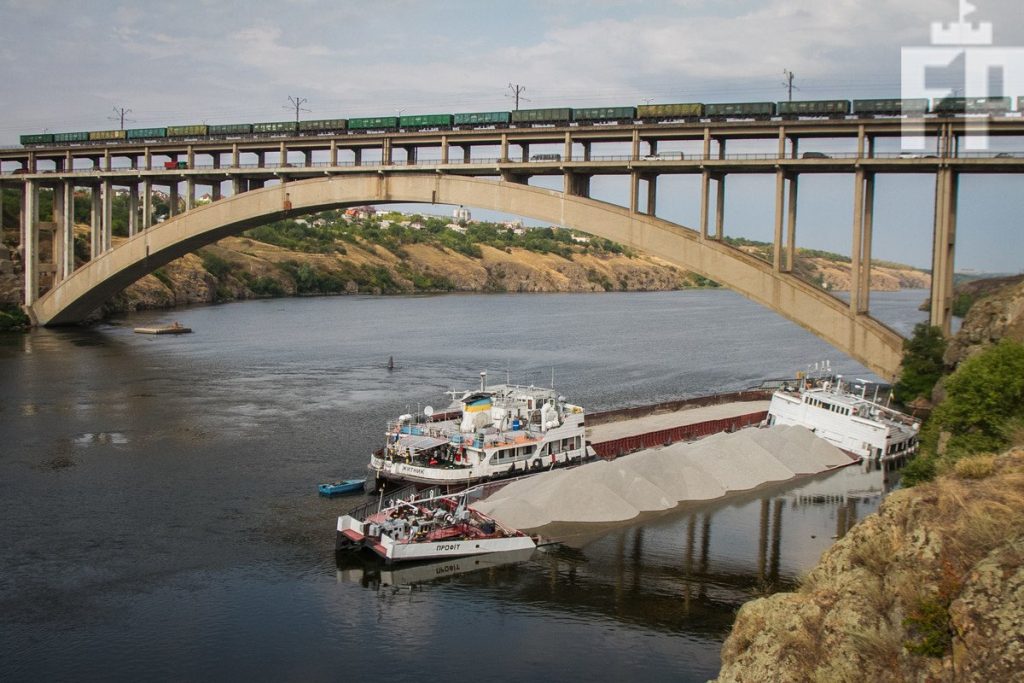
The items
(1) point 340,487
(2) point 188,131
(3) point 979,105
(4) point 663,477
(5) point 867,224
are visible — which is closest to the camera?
(1) point 340,487

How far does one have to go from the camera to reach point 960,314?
8362 centimetres

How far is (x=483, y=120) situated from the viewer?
4684 centimetres

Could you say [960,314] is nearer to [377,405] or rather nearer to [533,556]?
[377,405]

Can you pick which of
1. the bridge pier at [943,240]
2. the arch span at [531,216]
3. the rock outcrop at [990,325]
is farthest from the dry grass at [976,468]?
the bridge pier at [943,240]

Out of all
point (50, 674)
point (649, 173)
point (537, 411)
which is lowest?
point (50, 674)

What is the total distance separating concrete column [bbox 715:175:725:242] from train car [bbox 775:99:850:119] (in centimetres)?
389

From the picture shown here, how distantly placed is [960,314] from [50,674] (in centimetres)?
8162

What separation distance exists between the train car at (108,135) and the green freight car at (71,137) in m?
0.82

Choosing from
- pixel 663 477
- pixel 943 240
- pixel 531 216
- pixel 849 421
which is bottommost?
pixel 663 477

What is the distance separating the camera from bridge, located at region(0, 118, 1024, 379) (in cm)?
3828

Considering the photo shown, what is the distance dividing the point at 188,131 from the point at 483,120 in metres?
20.9

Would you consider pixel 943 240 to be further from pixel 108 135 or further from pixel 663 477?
pixel 108 135

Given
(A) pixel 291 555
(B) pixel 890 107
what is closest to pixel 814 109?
(B) pixel 890 107

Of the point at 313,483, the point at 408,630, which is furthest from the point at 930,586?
the point at 313,483
